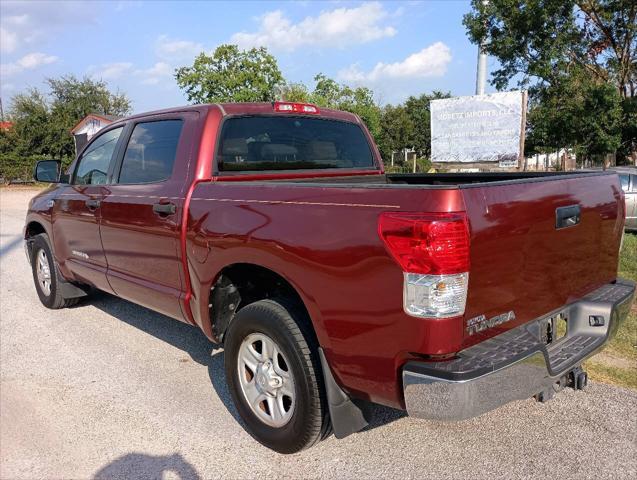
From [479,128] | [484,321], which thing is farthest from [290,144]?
[479,128]

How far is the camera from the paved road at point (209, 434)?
2.91 m

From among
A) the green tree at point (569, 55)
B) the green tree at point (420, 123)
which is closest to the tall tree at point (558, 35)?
the green tree at point (569, 55)

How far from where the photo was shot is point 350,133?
4.61m

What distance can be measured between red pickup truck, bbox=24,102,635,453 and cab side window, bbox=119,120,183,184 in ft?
0.06

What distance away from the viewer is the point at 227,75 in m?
23.4

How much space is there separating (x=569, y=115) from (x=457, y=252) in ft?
52.7

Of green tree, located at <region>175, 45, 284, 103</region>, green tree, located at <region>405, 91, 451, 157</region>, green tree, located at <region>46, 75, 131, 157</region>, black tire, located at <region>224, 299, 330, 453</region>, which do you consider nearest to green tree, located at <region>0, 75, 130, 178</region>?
green tree, located at <region>46, 75, 131, 157</region>

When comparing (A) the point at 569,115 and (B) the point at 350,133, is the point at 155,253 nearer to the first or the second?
(B) the point at 350,133

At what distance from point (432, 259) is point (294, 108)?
2381mm

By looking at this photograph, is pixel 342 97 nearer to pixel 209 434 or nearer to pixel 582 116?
pixel 582 116

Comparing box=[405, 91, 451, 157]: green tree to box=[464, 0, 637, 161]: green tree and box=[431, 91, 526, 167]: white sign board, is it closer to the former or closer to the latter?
box=[464, 0, 637, 161]: green tree

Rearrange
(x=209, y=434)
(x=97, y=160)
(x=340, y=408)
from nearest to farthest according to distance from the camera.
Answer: (x=340, y=408) < (x=209, y=434) < (x=97, y=160)

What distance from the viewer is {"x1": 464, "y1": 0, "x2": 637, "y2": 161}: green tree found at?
1584 cm

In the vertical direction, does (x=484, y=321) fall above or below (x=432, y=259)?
below
